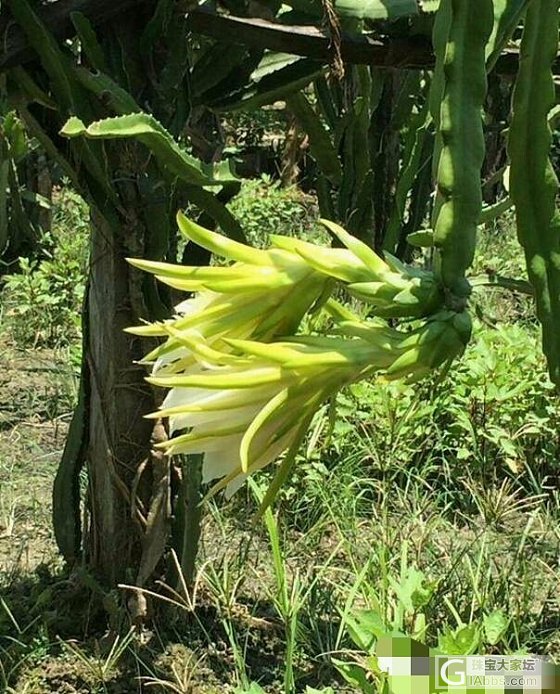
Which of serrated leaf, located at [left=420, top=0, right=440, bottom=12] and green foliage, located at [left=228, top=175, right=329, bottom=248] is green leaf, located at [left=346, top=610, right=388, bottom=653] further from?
green foliage, located at [left=228, top=175, right=329, bottom=248]

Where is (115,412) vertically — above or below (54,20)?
below

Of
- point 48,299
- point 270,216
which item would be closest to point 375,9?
point 48,299

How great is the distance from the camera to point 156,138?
3.13 feet

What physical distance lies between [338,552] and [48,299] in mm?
1361

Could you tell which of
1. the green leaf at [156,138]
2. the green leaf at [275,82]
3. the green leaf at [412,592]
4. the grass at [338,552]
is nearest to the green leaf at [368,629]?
the grass at [338,552]

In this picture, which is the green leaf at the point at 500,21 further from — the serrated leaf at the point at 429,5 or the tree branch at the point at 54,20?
the tree branch at the point at 54,20

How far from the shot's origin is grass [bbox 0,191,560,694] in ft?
4.52

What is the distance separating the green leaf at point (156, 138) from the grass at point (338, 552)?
20.7 inches

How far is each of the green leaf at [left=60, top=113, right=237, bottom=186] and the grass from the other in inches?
20.7

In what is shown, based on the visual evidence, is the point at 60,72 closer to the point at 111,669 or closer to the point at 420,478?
the point at 111,669

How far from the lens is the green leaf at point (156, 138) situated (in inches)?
35.3

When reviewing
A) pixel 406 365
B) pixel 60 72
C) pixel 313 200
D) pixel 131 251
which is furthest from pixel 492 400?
pixel 313 200

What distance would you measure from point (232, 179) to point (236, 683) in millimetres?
727

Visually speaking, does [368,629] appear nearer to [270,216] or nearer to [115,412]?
[115,412]
